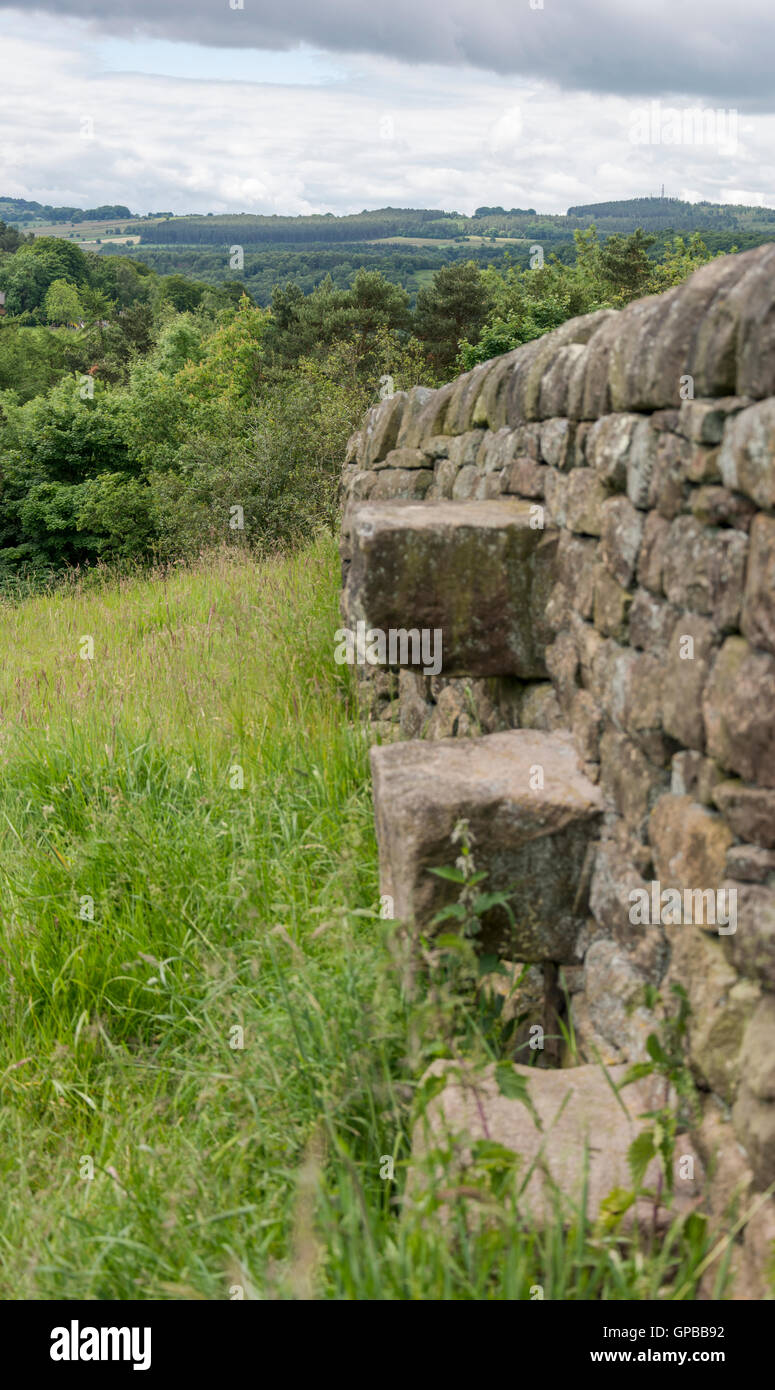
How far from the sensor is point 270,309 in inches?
1997

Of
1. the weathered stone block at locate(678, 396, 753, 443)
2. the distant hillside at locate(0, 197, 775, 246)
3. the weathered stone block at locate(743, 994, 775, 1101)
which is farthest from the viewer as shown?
the distant hillside at locate(0, 197, 775, 246)

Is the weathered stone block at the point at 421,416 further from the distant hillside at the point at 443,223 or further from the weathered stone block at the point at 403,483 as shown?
the distant hillside at the point at 443,223

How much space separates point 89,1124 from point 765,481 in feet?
8.84

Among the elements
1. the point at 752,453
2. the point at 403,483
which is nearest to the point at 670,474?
the point at 752,453

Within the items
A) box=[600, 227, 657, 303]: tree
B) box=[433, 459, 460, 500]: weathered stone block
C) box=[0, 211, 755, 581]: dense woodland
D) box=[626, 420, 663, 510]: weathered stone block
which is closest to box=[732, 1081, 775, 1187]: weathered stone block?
box=[626, 420, 663, 510]: weathered stone block

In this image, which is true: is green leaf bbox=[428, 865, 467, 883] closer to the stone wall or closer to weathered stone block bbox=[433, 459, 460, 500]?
the stone wall

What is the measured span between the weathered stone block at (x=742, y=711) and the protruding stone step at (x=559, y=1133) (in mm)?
716

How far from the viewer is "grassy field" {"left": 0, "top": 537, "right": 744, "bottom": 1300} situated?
200 centimetres

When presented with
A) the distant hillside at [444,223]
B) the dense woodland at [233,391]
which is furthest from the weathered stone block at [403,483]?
the distant hillside at [444,223]

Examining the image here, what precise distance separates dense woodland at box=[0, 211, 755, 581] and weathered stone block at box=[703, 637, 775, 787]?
31.7 ft

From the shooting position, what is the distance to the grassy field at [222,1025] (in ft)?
6.55

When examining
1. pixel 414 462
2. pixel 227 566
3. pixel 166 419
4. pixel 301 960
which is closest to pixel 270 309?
pixel 166 419

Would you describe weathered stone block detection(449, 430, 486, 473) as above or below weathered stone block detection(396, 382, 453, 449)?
below

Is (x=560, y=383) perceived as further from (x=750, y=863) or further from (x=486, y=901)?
(x=750, y=863)
